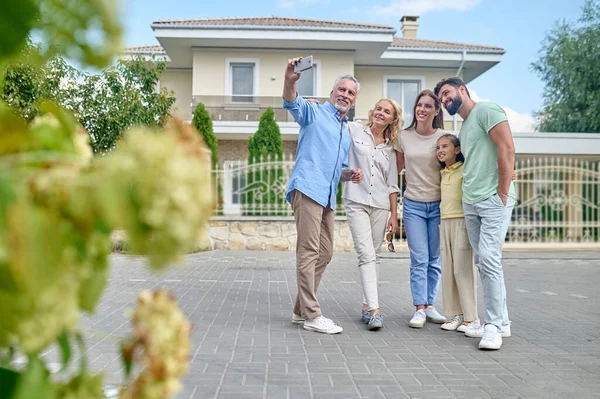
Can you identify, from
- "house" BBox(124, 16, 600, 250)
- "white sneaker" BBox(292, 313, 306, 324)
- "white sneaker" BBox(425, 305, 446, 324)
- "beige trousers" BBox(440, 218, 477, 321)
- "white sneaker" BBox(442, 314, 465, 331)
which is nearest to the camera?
"beige trousers" BBox(440, 218, 477, 321)

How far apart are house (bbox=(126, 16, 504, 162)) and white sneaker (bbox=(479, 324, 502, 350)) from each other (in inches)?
686

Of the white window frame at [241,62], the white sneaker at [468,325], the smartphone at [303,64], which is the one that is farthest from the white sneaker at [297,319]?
the white window frame at [241,62]

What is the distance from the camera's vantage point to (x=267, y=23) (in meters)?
22.7

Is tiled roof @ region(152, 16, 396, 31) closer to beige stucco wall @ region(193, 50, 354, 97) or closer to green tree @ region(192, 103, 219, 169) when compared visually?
beige stucco wall @ region(193, 50, 354, 97)

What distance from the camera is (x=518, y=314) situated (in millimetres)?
6059

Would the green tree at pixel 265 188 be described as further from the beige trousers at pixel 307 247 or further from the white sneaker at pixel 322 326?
the white sneaker at pixel 322 326

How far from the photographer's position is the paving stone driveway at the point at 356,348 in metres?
3.44

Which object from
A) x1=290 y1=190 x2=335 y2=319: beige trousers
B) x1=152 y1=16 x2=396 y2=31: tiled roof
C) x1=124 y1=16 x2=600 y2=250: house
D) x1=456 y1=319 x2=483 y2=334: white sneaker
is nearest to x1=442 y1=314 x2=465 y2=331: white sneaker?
x1=456 y1=319 x2=483 y2=334: white sneaker

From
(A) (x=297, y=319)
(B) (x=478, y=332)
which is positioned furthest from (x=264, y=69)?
(B) (x=478, y=332)

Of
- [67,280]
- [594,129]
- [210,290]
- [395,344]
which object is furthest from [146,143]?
[594,129]

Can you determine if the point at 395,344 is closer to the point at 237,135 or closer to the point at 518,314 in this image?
the point at 518,314

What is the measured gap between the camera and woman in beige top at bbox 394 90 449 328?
17.3 ft

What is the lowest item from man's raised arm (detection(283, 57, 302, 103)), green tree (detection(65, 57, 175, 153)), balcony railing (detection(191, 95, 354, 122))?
man's raised arm (detection(283, 57, 302, 103))

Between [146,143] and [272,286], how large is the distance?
7.41 m
